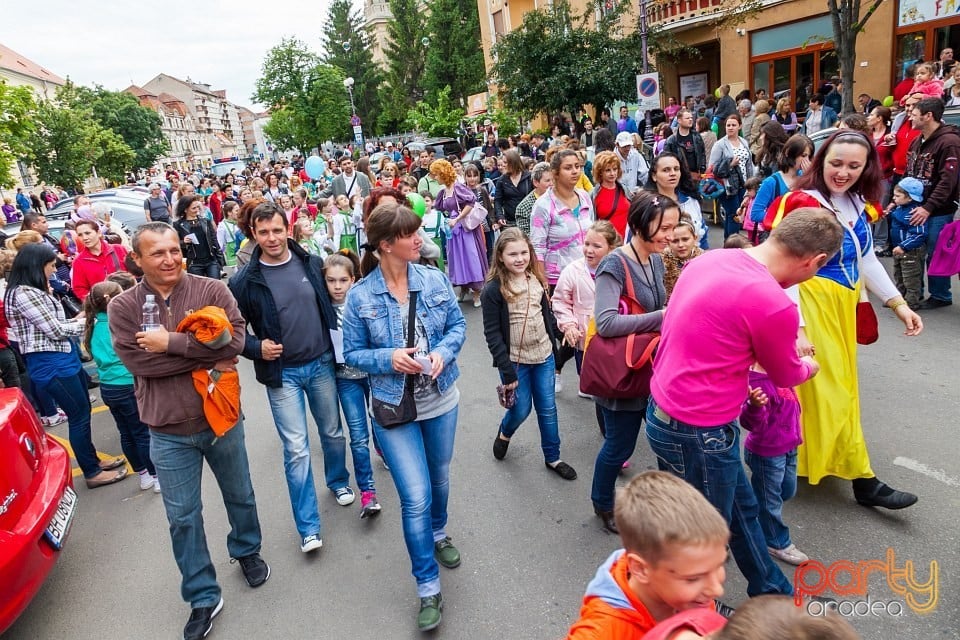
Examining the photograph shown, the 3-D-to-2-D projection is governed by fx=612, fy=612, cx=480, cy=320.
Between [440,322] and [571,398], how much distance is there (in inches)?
104

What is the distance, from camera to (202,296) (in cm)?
312

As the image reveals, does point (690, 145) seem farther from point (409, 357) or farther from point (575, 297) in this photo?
point (409, 357)

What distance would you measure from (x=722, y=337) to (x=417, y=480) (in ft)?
5.18

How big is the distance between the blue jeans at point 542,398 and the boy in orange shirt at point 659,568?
2.43 metres

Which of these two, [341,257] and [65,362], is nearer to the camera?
[341,257]

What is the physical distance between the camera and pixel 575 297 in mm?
4078

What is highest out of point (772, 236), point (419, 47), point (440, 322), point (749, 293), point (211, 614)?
point (419, 47)

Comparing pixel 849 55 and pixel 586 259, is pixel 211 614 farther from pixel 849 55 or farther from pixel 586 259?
pixel 849 55

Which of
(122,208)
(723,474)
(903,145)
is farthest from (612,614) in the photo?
(122,208)

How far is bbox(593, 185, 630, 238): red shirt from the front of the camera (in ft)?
18.5

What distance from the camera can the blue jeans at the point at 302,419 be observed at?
142 inches

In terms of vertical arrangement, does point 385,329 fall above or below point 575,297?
above

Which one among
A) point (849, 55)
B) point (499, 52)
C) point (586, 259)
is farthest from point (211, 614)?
point (499, 52)

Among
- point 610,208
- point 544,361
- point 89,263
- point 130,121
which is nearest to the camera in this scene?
point 544,361
